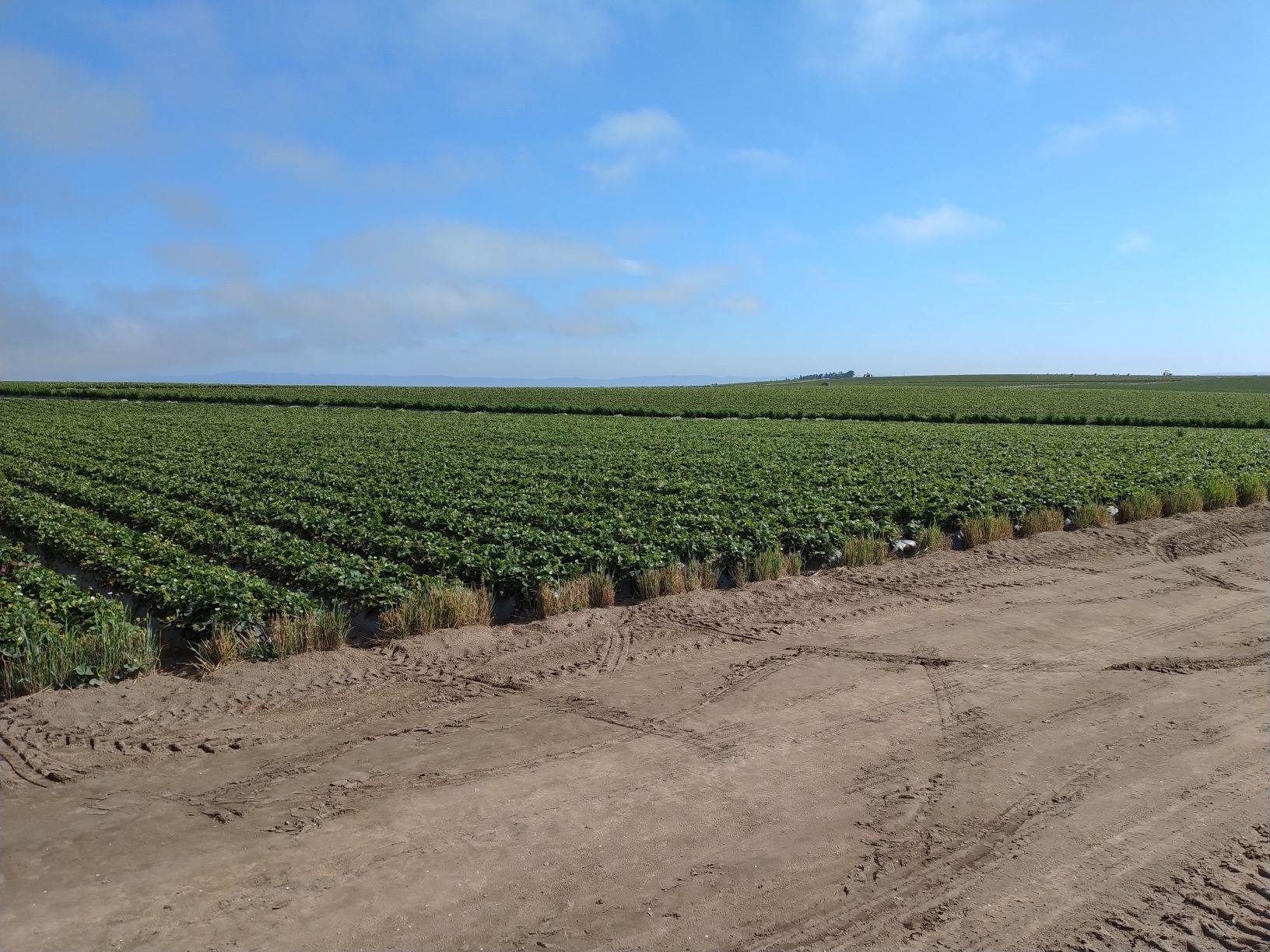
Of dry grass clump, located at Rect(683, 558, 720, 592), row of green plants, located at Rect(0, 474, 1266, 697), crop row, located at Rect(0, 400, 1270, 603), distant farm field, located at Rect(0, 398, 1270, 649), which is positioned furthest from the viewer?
crop row, located at Rect(0, 400, 1270, 603)

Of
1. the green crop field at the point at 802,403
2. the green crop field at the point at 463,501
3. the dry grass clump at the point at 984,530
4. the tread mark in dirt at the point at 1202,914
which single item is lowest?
the tread mark in dirt at the point at 1202,914

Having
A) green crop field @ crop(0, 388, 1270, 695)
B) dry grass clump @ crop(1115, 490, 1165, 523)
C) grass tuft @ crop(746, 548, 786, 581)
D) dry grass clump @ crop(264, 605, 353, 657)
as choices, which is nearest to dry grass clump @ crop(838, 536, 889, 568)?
green crop field @ crop(0, 388, 1270, 695)

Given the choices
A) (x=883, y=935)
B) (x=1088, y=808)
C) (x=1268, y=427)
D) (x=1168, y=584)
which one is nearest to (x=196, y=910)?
(x=883, y=935)

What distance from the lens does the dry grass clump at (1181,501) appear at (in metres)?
16.8

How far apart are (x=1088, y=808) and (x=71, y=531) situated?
14170mm

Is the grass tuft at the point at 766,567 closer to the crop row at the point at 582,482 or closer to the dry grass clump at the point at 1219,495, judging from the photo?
the crop row at the point at 582,482

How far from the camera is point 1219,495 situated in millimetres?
17500

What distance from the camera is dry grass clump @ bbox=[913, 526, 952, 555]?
44.4ft

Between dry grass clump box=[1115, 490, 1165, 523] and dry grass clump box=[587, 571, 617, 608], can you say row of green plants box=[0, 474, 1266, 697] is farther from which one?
dry grass clump box=[1115, 490, 1165, 523]

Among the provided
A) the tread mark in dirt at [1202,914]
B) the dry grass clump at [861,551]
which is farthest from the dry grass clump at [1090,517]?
the tread mark in dirt at [1202,914]

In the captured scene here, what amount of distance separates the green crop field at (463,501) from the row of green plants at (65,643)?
61 millimetres

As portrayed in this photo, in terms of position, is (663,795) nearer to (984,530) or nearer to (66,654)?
(66,654)

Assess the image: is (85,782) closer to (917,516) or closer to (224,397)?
(917,516)

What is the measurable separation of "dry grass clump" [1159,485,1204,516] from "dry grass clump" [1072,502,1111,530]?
201 centimetres
